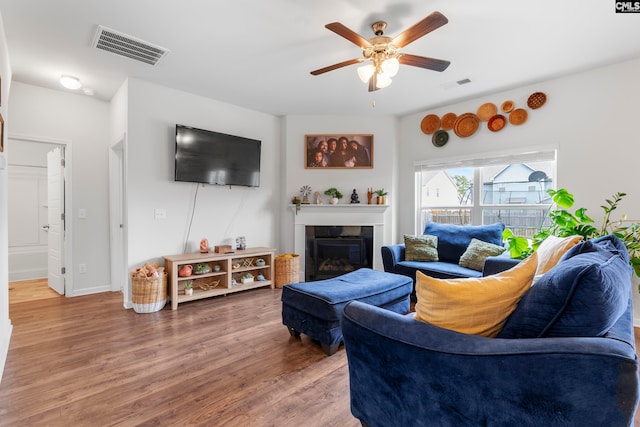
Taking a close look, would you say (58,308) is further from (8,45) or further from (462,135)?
(462,135)

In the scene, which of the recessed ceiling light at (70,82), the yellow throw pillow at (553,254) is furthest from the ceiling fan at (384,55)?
the recessed ceiling light at (70,82)

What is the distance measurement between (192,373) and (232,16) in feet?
8.50

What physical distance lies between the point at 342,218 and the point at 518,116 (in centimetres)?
256

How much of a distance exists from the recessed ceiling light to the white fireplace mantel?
289 cm

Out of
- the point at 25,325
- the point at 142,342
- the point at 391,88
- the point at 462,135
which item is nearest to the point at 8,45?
the point at 25,325

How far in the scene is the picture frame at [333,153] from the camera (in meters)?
4.52

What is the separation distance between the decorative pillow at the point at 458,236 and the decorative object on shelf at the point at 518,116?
1.24m

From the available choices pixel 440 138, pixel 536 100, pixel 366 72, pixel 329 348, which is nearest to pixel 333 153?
pixel 440 138

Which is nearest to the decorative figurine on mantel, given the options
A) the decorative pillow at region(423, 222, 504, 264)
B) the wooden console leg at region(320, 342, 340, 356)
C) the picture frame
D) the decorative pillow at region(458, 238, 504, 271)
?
the picture frame

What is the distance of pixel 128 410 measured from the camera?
1625mm

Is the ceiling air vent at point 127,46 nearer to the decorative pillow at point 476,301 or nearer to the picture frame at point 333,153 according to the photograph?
the picture frame at point 333,153

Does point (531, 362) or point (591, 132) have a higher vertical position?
point (591, 132)

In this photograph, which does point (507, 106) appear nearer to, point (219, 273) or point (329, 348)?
point (329, 348)

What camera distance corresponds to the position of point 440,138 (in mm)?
4254
